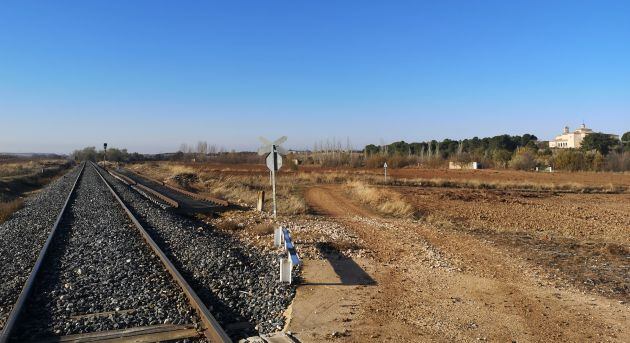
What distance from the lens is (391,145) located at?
140500 millimetres

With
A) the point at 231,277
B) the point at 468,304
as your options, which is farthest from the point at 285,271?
the point at 468,304

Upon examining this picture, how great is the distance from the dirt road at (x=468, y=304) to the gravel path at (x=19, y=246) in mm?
4844

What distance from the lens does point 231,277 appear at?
29.0 feet

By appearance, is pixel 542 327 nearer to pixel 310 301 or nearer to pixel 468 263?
pixel 310 301

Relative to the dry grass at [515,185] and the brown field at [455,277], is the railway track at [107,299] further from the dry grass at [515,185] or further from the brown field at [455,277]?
the dry grass at [515,185]

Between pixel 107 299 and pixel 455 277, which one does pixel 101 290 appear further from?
pixel 455 277

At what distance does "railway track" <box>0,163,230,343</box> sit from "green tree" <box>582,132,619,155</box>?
315 feet

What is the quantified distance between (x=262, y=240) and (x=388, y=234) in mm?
3760

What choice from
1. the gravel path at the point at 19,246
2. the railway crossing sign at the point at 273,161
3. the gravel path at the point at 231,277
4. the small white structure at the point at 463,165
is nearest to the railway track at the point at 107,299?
the gravel path at the point at 19,246

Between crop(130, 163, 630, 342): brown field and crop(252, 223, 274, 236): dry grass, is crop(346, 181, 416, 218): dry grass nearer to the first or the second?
crop(130, 163, 630, 342): brown field

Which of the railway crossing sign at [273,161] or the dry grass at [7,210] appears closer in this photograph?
the railway crossing sign at [273,161]

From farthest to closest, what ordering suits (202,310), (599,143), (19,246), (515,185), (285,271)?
(599,143) < (515,185) < (19,246) < (285,271) < (202,310)

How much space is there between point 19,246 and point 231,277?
7.03 m

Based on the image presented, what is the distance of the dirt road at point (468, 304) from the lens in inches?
251
